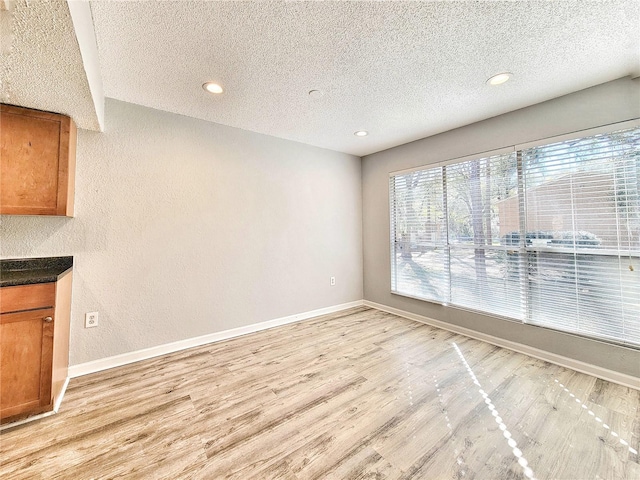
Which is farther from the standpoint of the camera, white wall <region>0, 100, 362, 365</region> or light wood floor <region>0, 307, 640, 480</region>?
white wall <region>0, 100, 362, 365</region>

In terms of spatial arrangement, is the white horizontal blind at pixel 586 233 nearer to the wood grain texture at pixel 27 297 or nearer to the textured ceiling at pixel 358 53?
the textured ceiling at pixel 358 53

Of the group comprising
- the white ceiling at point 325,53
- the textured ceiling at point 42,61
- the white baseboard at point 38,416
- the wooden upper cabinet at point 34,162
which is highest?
the white ceiling at point 325,53

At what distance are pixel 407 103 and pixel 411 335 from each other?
102 inches

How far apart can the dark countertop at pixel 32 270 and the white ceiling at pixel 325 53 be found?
1.17 meters

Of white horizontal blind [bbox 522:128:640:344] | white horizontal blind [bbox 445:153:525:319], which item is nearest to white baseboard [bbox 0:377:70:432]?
white horizontal blind [bbox 445:153:525:319]

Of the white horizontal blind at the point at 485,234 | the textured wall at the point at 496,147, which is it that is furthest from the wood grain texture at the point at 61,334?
the white horizontal blind at the point at 485,234

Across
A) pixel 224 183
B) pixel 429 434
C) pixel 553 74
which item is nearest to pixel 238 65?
pixel 224 183

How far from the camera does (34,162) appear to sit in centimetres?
185

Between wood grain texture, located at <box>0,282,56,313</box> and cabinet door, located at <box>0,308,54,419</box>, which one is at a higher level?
wood grain texture, located at <box>0,282,56,313</box>

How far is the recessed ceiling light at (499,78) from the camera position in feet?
6.69

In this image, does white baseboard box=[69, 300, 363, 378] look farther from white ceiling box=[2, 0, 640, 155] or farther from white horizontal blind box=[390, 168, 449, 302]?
white ceiling box=[2, 0, 640, 155]

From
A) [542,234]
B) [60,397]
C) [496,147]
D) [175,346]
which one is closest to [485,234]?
[542,234]

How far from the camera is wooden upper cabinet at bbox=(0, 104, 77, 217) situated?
1.77 meters

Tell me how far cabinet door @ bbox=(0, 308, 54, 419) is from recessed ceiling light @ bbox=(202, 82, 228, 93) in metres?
→ 2.05
